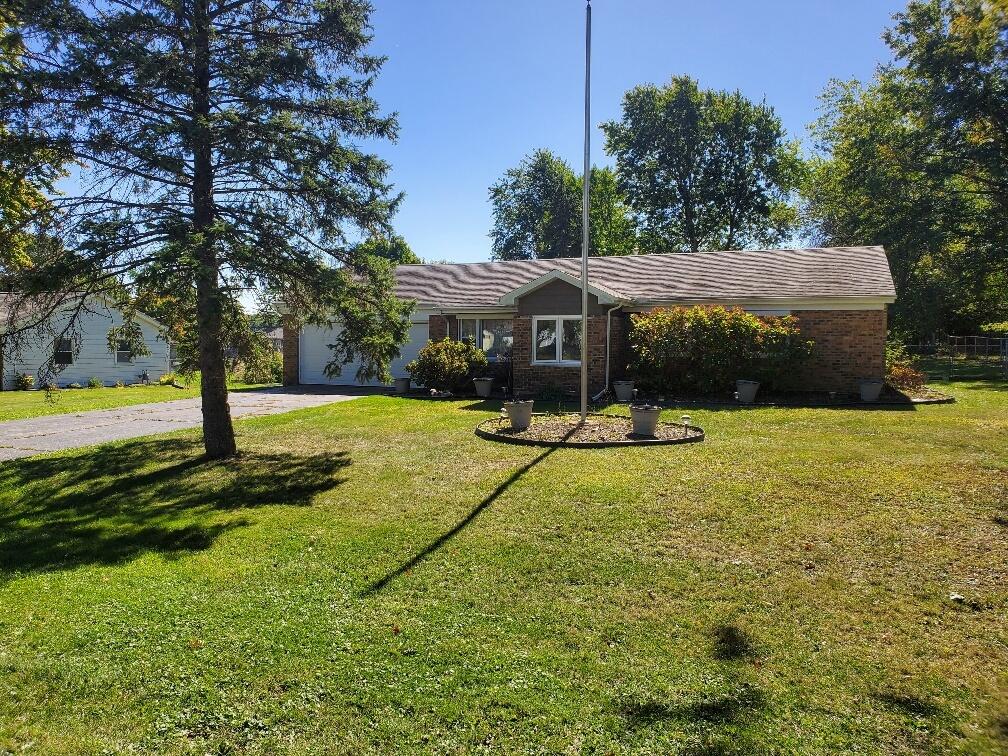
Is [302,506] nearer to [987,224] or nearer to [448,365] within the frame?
[448,365]

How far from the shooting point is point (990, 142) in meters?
25.9

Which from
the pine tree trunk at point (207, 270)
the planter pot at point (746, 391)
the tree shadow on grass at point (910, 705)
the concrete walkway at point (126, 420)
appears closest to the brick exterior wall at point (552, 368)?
the planter pot at point (746, 391)

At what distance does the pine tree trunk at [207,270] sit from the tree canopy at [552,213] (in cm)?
3969

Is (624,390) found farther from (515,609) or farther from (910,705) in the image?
(910,705)

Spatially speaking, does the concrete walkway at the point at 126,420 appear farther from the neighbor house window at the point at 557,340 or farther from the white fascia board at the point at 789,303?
the white fascia board at the point at 789,303

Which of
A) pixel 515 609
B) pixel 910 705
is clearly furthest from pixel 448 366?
pixel 910 705

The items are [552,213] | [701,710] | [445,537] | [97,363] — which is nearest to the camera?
[701,710]

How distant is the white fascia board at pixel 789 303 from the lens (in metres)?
16.2

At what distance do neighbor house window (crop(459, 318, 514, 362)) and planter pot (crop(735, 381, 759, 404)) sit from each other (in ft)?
24.4

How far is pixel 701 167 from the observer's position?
4181 cm

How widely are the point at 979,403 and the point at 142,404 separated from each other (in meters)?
22.3

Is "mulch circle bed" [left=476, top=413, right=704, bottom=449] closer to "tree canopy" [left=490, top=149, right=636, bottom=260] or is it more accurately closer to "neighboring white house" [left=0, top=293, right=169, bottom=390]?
"neighboring white house" [left=0, top=293, right=169, bottom=390]

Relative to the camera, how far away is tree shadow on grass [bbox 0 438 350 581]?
579 centimetres

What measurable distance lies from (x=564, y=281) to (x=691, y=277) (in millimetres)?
5561
